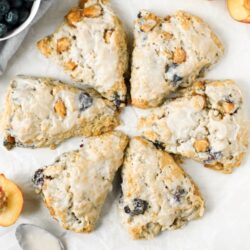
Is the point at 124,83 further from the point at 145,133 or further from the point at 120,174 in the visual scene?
the point at 120,174

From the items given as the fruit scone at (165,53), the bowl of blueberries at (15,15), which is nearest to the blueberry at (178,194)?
the fruit scone at (165,53)

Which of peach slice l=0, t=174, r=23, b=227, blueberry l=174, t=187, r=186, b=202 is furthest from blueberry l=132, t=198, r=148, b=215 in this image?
peach slice l=0, t=174, r=23, b=227

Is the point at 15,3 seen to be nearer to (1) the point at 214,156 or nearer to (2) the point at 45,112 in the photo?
(2) the point at 45,112

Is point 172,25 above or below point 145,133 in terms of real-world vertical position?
above

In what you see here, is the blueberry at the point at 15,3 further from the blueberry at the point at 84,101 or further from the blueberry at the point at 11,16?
the blueberry at the point at 84,101

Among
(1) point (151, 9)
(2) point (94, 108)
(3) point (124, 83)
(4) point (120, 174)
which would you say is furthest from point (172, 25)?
(4) point (120, 174)
